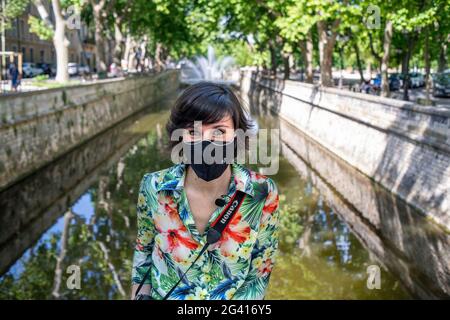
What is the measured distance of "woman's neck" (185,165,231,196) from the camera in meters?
2.21

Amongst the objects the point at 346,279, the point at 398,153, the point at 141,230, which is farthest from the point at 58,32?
the point at 141,230

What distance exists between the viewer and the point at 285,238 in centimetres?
1183

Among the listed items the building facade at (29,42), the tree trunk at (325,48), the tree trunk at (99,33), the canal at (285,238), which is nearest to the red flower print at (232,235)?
the canal at (285,238)

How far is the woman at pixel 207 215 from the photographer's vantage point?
2.14 m

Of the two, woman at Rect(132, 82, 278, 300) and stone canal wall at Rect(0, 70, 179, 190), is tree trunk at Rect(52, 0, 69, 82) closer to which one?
stone canal wall at Rect(0, 70, 179, 190)

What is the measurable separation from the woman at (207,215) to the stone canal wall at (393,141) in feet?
31.8

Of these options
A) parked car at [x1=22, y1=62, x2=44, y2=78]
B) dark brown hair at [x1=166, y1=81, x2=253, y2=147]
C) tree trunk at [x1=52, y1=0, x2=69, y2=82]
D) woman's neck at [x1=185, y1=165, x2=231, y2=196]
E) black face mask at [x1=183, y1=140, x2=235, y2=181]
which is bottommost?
woman's neck at [x1=185, y1=165, x2=231, y2=196]

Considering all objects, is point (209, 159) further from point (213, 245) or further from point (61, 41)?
point (61, 41)

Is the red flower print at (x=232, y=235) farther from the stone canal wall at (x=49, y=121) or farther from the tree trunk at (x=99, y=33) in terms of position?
the tree trunk at (x=99, y=33)

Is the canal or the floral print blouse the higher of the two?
the floral print blouse

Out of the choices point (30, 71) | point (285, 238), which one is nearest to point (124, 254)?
point (285, 238)

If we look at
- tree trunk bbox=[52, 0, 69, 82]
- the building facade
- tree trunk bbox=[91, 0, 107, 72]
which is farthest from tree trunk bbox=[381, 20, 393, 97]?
the building facade

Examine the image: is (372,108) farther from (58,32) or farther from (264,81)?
(264,81)

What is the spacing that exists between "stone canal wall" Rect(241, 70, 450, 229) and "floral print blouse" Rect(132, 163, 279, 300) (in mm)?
9669
